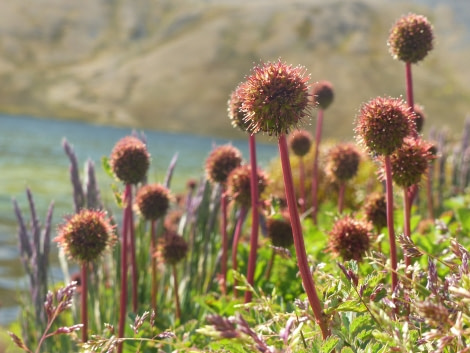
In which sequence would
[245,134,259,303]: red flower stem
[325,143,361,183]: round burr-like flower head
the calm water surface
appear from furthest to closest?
the calm water surface
[325,143,361,183]: round burr-like flower head
[245,134,259,303]: red flower stem

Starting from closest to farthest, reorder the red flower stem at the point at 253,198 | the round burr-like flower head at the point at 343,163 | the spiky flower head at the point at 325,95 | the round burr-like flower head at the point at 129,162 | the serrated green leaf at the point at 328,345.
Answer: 1. the serrated green leaf at the point at 328,345
2. the red flower stem at the point at 253,198
3. the round burr-like flower head at the point at 129,162
4. the round burr-like flower head at the point at 343,163
5. the spiky flower head at the point at 325,95

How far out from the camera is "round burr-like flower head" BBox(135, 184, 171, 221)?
3.04 m

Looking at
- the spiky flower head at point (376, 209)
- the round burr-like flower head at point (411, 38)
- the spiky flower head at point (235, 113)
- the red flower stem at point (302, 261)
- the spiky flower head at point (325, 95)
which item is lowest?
the red flower stem at point (302, 261)

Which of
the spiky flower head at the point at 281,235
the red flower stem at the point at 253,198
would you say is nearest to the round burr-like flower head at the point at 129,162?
the red flower stem at the point at 253,198

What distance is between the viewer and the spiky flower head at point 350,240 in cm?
229

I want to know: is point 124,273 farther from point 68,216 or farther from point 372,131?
point 372,131

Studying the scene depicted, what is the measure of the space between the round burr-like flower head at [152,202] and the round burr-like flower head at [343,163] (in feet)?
3.43

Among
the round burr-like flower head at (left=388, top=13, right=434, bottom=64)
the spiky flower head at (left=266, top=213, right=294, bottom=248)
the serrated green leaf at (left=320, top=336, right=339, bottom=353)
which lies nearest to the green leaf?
the spiky flower head at (left=266, top=213, right=294, bottom=248)

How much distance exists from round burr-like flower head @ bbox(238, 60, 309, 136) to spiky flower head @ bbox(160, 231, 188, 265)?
1.52 meters

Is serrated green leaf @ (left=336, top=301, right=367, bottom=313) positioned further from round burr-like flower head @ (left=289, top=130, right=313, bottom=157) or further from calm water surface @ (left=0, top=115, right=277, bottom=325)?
round burr-like flower head @ (left=289, top=130, right=313, bottom=157)

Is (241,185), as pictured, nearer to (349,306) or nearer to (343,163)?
(343,163)

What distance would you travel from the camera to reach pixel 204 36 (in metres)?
131

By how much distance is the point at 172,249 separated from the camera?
3039mm

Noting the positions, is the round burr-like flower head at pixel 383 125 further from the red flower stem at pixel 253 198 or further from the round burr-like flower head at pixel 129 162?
the round burr-like flower head at pixel 129 162
